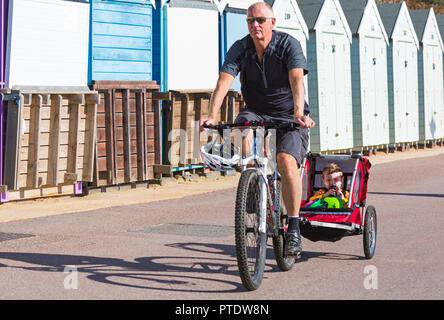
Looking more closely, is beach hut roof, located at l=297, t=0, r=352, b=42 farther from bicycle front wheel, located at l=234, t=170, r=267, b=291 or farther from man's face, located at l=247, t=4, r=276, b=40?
bicycle front wheel, located at l=234, t=170, r=267, b=291

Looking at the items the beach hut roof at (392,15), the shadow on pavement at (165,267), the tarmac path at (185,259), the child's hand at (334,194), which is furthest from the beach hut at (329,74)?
the child's hand at (334,194)

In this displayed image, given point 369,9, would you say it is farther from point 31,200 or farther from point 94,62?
point 31,200

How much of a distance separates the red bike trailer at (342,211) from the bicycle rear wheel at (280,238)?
0.41m

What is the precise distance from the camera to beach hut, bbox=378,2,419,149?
87.5ft

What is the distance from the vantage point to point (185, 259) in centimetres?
713

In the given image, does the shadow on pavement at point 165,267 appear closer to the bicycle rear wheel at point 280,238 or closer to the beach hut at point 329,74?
the bicycle rear wheel at point 280,238

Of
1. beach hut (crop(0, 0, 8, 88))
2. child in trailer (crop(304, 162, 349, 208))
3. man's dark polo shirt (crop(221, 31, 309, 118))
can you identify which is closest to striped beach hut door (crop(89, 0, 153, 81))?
beach hut (crop(0, 0, 8, 88))

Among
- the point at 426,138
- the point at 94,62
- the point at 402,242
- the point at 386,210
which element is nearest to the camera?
the point at 402,242

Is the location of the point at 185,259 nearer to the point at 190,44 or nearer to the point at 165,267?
the point at 165,267

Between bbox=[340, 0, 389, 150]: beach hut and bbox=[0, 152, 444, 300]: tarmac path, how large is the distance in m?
13.0

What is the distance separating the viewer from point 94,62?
1413cm
